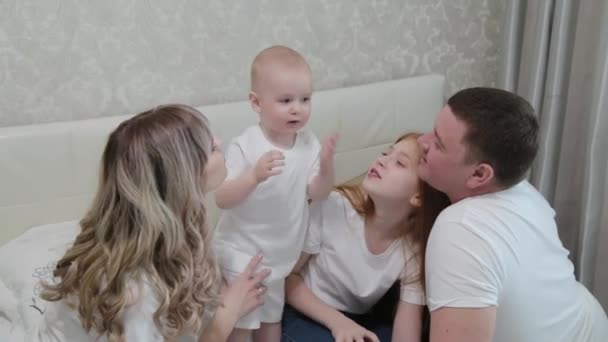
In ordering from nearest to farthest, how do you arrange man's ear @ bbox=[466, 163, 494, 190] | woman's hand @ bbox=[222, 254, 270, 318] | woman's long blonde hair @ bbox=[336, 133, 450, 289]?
man's ear @ bbox=[466, 163, 494, 190] < woman's hand @ bbox=[222, 254, 270, 318] < woman's long blonde hair @ bbox=[336, 133, 450, 289]

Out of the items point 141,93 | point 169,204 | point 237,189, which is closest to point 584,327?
point 237,189

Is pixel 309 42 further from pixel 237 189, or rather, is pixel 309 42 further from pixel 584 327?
pixel 584 327

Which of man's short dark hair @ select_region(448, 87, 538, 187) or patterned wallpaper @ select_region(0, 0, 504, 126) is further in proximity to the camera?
patterned wallpaper @ select_region(0, 0, 504, 126)

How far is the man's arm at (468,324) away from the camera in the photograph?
1.34 metres

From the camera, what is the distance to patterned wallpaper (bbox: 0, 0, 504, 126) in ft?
6.28

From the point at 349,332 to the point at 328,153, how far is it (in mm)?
495

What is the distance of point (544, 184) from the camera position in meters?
2.39

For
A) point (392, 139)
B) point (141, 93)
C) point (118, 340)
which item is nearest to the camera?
point (118, 340)

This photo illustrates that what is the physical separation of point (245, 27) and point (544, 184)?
3.97ft

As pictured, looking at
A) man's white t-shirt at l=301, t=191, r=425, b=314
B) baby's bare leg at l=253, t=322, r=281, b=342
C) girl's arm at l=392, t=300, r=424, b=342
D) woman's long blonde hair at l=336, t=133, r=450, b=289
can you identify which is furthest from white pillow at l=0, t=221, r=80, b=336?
girl's arm at l=392, t=300, r=424, b=342

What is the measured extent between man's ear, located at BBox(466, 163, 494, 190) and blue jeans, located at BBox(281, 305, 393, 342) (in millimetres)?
590

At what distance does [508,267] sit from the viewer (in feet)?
4.51

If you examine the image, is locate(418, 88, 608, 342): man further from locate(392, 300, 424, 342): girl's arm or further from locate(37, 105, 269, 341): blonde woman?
locate(37, 105, 269, 341): blonde woman

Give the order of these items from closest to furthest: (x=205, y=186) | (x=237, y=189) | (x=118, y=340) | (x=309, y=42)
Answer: (x=118, y=340), (x=205, y=186), (x=237, y=189), (x=309, y=42)
